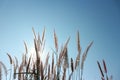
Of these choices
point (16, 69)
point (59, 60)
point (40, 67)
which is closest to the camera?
point (40, 67)

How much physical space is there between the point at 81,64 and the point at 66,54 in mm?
302

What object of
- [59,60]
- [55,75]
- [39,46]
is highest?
[39,46]

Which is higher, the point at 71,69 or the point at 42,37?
the point at 42,37

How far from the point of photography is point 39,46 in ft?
10.3

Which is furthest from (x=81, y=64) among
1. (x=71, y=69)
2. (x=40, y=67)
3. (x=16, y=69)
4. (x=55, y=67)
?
(x=16, y=69)

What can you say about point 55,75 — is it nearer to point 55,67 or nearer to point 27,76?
point 55,67

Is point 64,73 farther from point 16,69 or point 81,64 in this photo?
point 16,69

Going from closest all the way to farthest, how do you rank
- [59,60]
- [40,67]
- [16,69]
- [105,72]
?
[40,67]
[59,60]
[105,72]
[16,69]

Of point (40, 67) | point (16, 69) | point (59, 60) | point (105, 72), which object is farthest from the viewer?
point (16, 69)

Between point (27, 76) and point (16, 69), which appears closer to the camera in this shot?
point (27, 76)

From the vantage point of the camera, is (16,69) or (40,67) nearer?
(40,67)

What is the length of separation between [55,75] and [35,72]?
0.37m

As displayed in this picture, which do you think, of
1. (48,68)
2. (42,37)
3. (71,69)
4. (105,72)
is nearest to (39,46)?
(42,37)

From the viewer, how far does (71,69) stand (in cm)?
342
